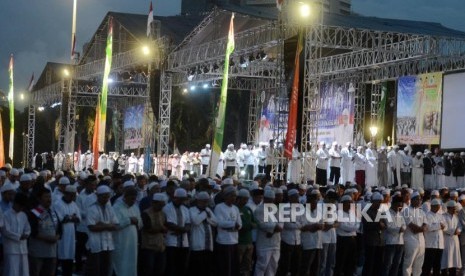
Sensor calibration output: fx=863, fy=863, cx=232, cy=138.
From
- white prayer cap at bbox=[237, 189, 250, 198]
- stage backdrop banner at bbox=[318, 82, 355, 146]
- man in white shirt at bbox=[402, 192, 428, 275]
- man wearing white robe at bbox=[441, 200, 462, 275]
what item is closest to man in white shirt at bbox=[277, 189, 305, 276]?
white prayer cap at bbox=[237, 189, 250, 198]

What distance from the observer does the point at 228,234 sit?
11.9 m

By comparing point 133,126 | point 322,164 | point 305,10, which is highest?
point 305,10

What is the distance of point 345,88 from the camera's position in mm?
34625

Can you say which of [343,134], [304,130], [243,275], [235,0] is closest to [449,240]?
[243,275]

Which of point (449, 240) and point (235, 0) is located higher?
point (235, 0)

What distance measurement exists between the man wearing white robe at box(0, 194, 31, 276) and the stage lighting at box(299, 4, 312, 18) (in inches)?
465

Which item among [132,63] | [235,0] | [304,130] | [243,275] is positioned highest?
[235,0]

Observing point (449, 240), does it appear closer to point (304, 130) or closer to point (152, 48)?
point (304, 130)

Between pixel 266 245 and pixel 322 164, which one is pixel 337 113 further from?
pixel 266 245

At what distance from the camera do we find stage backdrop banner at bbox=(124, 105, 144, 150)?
4669cm

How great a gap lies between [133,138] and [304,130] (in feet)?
90.7

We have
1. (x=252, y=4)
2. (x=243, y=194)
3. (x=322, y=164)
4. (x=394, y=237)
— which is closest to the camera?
(x=243, y=194)

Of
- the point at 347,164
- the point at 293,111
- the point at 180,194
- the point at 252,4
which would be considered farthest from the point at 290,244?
the point at 252,4

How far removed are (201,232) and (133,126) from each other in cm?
3619
